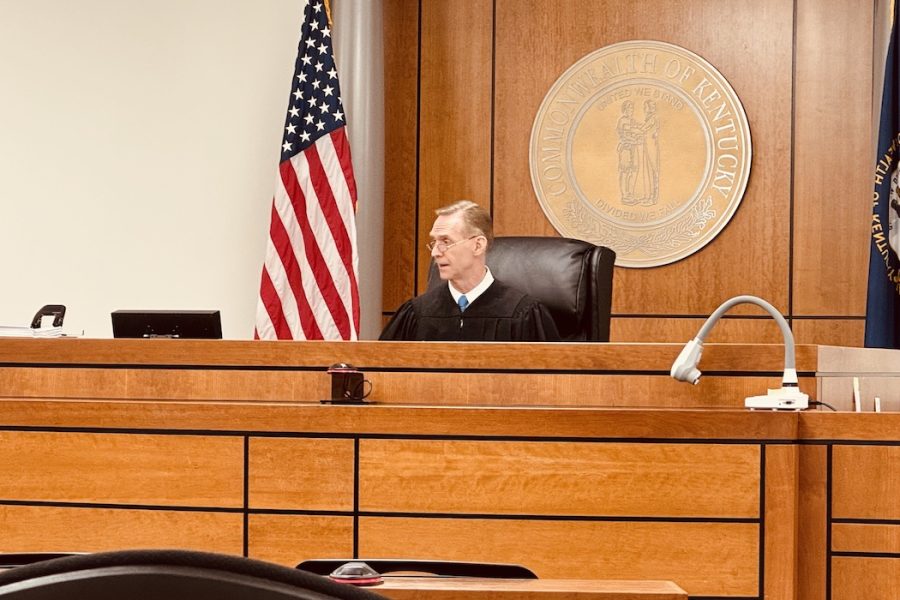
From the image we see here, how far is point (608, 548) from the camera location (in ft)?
10.1

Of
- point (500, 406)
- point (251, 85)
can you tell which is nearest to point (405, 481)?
point (500, 406)

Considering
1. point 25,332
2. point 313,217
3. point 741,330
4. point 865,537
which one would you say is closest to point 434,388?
point 865,537

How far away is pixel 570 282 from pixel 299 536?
1886 mm

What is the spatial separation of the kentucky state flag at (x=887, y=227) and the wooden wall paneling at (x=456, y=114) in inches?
83.8

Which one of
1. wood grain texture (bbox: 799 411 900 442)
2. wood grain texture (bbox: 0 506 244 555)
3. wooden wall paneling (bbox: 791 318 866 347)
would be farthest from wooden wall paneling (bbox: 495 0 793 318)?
wood grain texture (bbox: 0 506 244 555)

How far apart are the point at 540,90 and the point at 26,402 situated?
4032mm

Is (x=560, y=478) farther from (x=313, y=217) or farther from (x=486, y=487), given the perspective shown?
(x=313, y=217)

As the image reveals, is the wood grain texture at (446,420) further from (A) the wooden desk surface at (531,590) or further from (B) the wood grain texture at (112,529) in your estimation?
(A) the wooden desk surface at (531,590)

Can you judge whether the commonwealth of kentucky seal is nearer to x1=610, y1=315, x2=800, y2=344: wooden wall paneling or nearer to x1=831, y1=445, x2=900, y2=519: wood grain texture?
x1=610, y1=315, x2=800, y2=344: wooden wall paneling

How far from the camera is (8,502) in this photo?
127 inches

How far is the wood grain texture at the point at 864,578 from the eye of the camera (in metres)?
3.12

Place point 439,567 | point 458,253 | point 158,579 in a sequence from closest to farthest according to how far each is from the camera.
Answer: point 158,579 < point 439,567 < point 458,253

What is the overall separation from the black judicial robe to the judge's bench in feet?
4.91

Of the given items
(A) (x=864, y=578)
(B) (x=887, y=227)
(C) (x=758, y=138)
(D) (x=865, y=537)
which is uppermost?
(C) (x=758, y=138)
